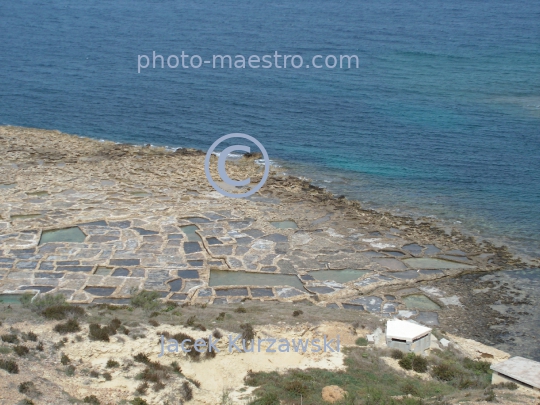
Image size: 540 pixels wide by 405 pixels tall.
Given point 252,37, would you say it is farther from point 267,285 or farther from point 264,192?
point 267,285

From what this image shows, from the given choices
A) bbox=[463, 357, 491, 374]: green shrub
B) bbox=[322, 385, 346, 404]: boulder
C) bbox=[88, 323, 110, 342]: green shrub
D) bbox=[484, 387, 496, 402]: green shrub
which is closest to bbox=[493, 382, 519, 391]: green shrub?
bbox=[484, 387, 496, 402]: green shrub

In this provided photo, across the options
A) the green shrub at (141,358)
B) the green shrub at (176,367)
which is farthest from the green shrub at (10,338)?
the green shrub at (176,367)

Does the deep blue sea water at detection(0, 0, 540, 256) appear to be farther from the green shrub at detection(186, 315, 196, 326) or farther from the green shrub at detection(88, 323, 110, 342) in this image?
the green shrub at detection(88, 323, 110, 342)

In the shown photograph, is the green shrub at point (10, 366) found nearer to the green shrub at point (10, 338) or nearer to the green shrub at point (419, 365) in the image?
the green shrub at point (10, 338)

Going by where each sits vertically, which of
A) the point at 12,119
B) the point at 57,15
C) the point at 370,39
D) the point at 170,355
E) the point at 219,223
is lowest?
the point at 170,355

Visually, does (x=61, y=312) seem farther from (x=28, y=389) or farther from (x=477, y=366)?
(x=477, y=366)

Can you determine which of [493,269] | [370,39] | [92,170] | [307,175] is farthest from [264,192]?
[370,39]
